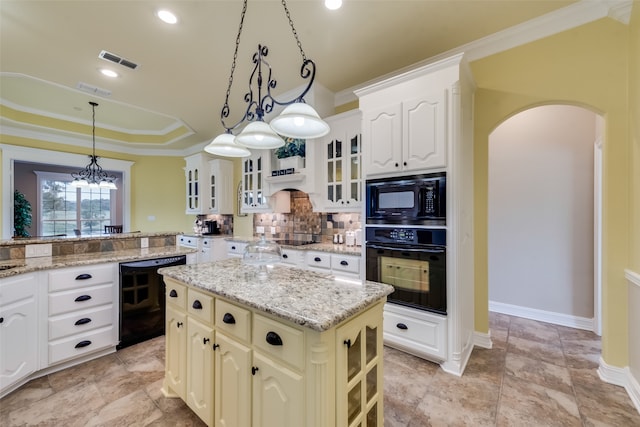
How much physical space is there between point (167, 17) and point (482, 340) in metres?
4.17

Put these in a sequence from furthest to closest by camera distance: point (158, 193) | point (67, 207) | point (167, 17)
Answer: point (67, 207) < point (158, 193) < point (167, 17)

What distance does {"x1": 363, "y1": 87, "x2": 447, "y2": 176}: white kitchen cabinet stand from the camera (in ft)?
7.29

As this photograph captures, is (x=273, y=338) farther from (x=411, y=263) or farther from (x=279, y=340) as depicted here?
(x=411, y=263)

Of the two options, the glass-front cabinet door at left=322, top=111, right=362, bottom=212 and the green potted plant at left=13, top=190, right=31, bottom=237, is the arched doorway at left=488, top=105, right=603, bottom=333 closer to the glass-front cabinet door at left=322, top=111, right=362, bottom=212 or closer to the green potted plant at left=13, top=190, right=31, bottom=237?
the glass-front cabinet door at left=322, top=111, right=362, bottom=212

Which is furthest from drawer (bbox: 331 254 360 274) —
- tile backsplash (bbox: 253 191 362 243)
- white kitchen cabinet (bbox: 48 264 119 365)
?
white kitchen cabinet (bbox: 48 264 119 365)

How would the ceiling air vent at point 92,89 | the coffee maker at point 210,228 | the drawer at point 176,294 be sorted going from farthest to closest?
1. the coffee maker at point 210,228
2. the ceiling air vent at point 92,89
3. the drawer at point 176,294

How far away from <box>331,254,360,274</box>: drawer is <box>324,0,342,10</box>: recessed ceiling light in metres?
2.31

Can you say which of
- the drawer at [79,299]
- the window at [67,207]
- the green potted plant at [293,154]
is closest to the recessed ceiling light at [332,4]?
the green potted plant at [293,154]

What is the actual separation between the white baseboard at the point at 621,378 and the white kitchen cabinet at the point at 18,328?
4.42 metres

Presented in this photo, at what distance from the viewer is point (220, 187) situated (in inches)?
211

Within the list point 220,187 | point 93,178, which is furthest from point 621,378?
point 93,178

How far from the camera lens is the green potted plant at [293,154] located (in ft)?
12.0

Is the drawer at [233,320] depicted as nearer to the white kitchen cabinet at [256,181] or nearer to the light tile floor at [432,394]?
the light tile floor at [432,394]

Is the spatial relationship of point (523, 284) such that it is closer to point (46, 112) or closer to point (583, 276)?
point (583, 276)
